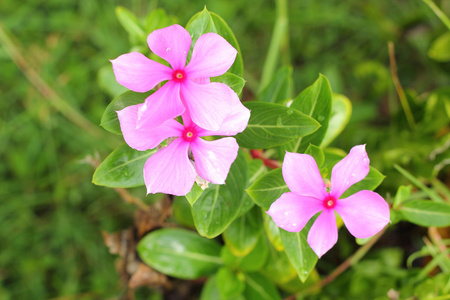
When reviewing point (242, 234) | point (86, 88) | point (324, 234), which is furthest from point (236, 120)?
point (86, 88)

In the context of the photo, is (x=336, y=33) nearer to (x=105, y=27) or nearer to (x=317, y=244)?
(x=105, y=27)

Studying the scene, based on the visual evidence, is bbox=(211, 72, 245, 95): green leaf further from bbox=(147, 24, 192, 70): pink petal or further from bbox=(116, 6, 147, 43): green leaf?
bbox=(116, 6, 147, 43): green leaf

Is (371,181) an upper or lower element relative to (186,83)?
lower

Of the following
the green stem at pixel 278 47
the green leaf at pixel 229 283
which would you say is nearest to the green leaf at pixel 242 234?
the green leaf at pixel 229 283

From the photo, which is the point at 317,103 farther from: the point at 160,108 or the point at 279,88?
the point at 160,108

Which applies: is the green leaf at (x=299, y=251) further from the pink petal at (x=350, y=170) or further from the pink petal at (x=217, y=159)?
the pink petal at (x=217, y=159)

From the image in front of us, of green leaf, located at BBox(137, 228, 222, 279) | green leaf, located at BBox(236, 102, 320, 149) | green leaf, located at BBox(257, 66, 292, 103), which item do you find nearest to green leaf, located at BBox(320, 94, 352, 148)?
green leaf, located at BBox(257, 66, 292, 103)
